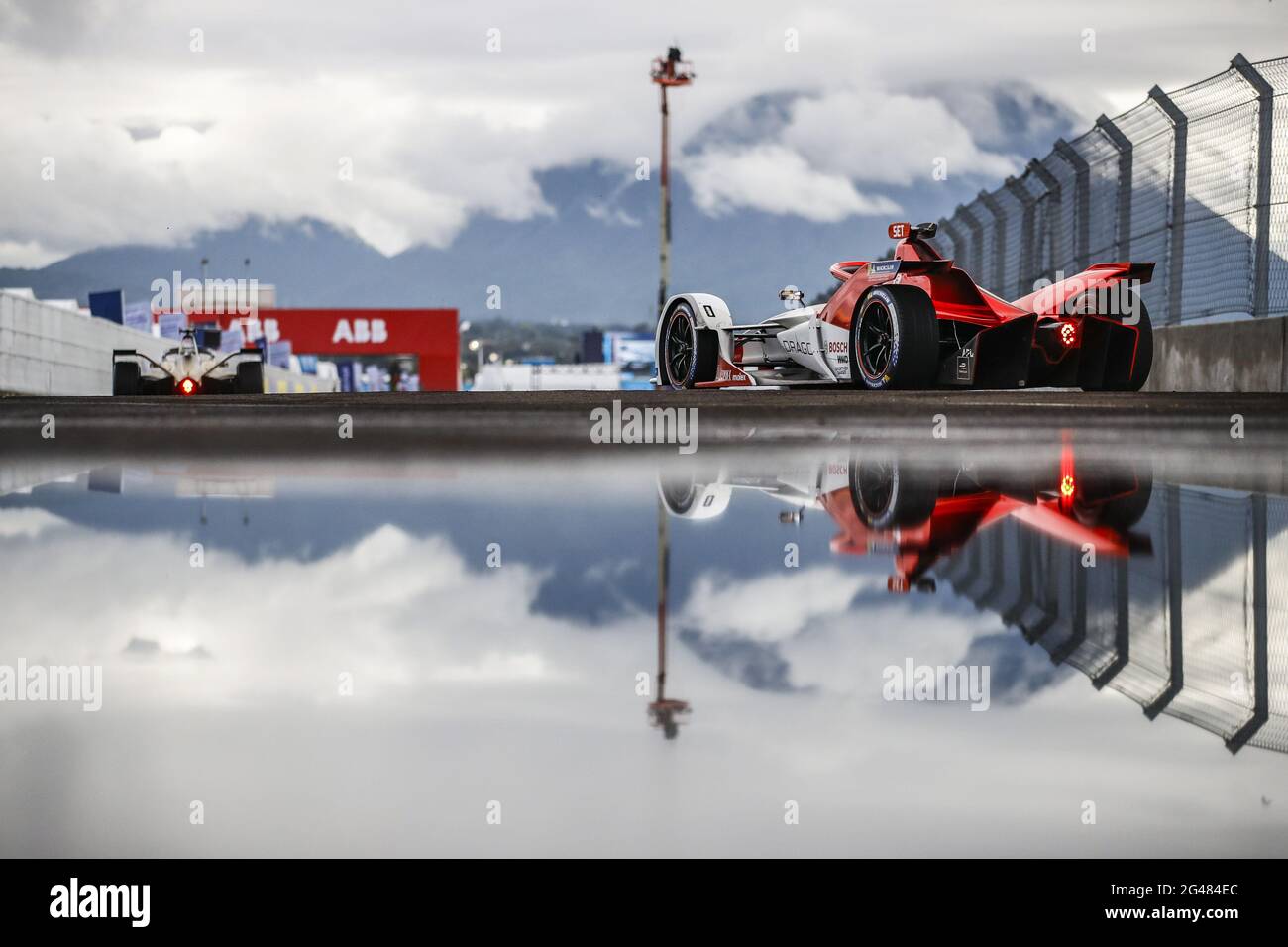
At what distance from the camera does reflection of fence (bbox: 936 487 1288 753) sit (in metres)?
1.50

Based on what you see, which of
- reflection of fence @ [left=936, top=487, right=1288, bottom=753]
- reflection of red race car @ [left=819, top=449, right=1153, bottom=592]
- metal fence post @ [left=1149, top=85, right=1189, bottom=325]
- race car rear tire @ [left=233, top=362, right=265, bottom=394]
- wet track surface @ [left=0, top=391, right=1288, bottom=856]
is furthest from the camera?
race car rear tire @ [left=233, top=362, right=265, bottom=394]

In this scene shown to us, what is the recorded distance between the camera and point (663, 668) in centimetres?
157

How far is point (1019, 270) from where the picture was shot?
1380 cm

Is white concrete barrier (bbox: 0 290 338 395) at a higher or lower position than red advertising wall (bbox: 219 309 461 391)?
lower

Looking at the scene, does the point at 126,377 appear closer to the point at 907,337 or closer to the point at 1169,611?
the point at 907,337

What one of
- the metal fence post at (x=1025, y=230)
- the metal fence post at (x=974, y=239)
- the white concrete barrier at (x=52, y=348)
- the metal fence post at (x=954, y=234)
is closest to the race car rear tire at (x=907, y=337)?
the metal fence post at (x=1025, y=230)

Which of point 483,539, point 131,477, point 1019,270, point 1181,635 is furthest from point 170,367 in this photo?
point 1181,635

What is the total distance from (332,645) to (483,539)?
91 centimetres

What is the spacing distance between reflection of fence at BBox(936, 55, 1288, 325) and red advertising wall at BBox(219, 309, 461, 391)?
50277 millimetres

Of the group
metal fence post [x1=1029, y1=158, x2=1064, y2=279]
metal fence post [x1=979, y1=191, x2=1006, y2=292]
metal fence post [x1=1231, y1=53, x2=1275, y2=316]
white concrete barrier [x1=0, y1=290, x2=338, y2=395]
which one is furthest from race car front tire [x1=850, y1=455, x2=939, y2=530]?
white concrete barrier [x1=0, y1=290, x2=338, y2=395]

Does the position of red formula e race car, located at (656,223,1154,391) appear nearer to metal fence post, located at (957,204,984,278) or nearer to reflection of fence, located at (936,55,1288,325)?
reflection of fence, located at (936,55,1288,325)
